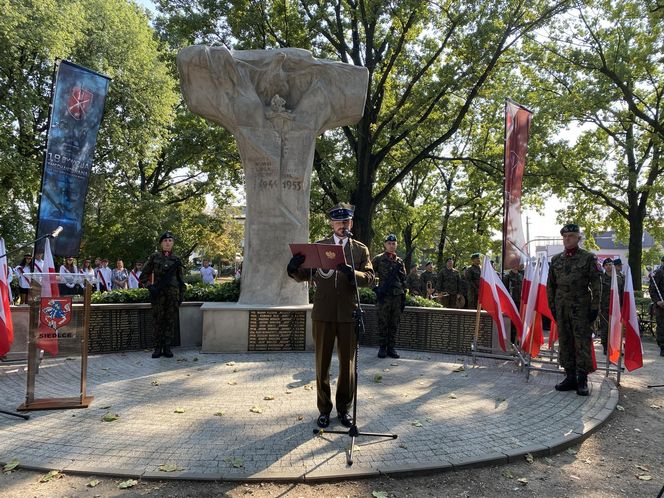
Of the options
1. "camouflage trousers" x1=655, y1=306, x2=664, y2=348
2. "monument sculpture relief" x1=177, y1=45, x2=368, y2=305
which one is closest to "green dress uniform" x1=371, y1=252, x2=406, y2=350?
"monument sculpture relief" x1=177, y1=45, x2=368, y2=305

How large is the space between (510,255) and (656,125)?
41.7ft

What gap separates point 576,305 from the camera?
22.5ft

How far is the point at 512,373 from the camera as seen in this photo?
26.1 feet

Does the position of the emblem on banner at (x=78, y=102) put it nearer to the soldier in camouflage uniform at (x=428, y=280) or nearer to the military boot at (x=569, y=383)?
the military boot at (x=569, y=383)

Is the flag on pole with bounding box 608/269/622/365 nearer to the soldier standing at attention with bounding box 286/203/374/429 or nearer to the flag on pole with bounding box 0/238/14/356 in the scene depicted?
the soldier standing at attention with bounding box 286/203/374/429

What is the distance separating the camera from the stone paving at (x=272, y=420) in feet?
13.5

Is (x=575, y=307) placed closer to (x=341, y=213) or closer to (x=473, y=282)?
Result: (x=341, y=213)

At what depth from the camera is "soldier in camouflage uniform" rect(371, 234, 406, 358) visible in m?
8.95

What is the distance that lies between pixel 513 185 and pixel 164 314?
7653 millimetres

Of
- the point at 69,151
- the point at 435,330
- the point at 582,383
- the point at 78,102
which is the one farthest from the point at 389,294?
the point at 78,102

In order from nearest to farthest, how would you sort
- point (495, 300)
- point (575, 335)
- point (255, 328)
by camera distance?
point (575, 335) < point (495, 300) < point (255, 328)

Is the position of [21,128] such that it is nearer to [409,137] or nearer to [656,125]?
[409,137]

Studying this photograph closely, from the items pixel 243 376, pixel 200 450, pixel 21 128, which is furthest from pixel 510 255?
pixel 21 128

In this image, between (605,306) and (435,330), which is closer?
(435,330)
